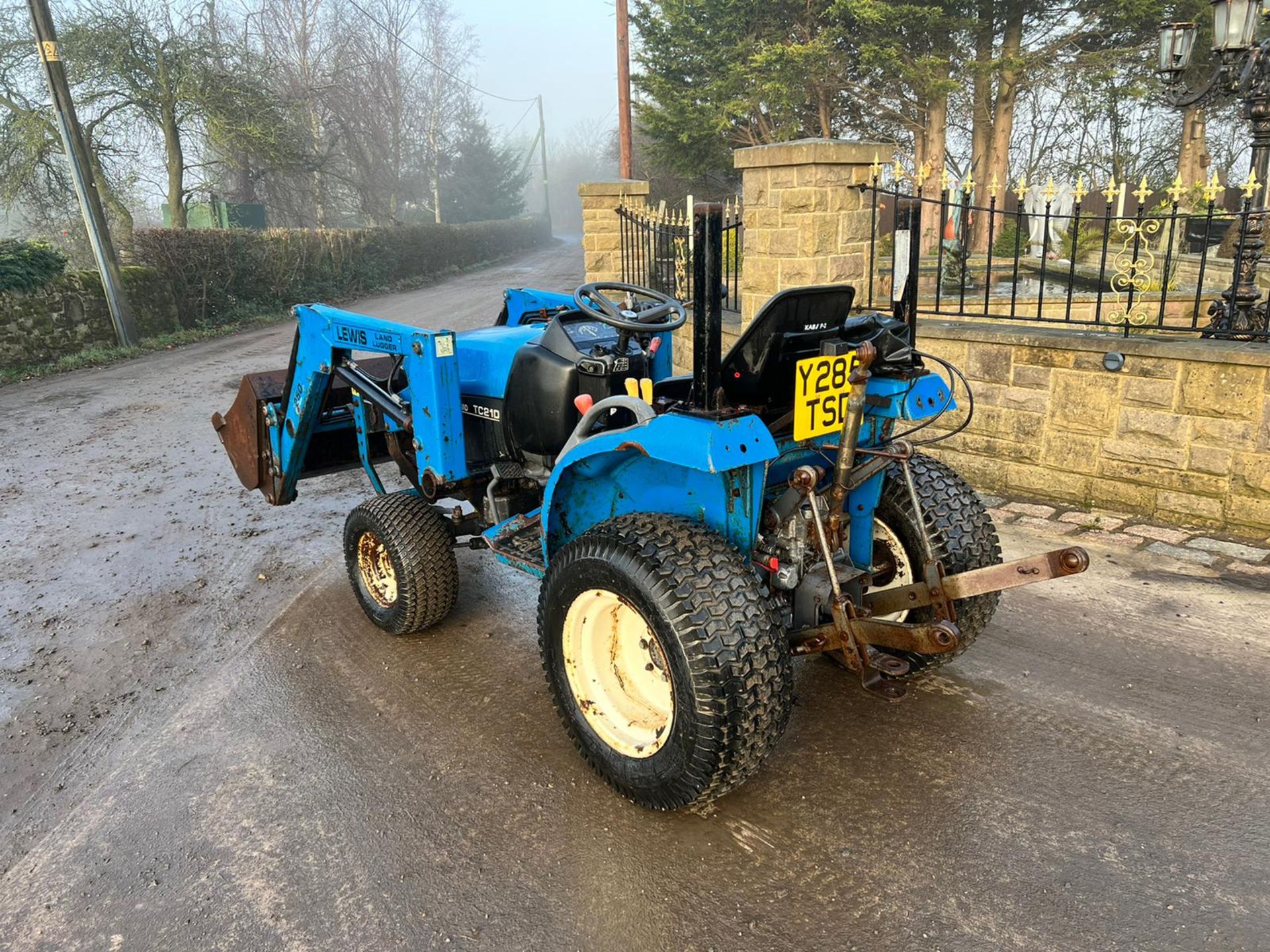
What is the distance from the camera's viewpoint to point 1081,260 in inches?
520

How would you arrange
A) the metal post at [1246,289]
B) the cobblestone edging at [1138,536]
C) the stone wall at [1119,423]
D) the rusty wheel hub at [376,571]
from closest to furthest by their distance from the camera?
1. the rusty wheel hub at [376,571]
2. the cobblestone edging at [1138,536]
3. the stone wall at [1119,423]
4. the metal post at [1246,289]

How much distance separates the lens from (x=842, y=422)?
2.72 m

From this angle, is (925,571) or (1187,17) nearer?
(925,571)

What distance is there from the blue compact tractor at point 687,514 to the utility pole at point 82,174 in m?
11.5

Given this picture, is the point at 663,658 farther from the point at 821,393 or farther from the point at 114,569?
the point at 114,569

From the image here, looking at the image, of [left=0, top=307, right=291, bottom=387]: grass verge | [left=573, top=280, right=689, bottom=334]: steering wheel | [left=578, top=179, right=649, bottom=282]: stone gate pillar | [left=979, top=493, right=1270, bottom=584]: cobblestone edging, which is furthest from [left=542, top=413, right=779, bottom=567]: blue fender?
[left=0, top=307, right=291, bottom=387]: grass verge

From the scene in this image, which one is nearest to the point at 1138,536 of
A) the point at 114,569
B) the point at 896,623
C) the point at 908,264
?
the point at 908,264

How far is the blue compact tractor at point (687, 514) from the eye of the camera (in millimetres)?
2514

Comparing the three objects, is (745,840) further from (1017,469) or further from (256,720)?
(1017,469)

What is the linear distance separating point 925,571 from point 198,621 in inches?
142

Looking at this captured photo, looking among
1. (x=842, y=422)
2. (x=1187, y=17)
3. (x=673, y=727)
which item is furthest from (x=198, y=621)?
(x=1187, y=17)

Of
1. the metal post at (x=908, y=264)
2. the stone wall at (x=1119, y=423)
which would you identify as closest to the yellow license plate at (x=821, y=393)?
the metal post at (x=908, y=264)

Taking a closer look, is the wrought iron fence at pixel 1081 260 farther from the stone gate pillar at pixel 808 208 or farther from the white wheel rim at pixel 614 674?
the white wheel rim at pixel 614 674

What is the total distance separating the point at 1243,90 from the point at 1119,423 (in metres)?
5.37
